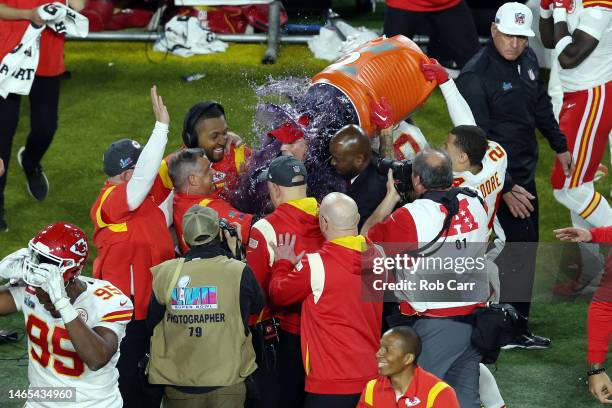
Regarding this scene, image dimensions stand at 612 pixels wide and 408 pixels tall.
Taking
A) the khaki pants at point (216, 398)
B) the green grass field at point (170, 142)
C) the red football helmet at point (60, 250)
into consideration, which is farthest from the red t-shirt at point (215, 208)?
the green grass field at point (170, 142)

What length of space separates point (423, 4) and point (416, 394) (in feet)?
13.1

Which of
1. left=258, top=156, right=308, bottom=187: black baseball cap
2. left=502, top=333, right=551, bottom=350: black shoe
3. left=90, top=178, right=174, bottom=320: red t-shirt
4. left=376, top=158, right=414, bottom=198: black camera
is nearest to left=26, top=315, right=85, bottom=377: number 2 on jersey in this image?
left=90, top=178, right=174, bottom=320: red t-shirt

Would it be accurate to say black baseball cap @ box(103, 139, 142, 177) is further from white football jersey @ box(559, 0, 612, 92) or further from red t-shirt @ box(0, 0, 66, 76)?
white football jersey @ box(559, 0, 612, 92)

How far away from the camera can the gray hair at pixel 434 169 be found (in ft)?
15.2

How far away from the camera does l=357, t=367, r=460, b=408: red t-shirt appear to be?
4.20m

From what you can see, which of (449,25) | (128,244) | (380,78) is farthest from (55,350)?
(449,25)

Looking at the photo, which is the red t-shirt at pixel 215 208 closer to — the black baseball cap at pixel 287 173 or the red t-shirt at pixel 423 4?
the black baseball cap at pixel 287 173

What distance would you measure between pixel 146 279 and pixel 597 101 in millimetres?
3323

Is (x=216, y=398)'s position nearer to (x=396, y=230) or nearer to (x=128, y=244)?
(x=128, y=244)

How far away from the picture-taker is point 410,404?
4.23 meters

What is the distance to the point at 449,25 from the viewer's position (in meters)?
7.65

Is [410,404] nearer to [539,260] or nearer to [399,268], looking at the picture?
[399,268]

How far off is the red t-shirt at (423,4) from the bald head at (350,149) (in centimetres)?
284

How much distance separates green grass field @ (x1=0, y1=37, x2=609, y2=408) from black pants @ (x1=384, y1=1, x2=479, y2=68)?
77 cm
